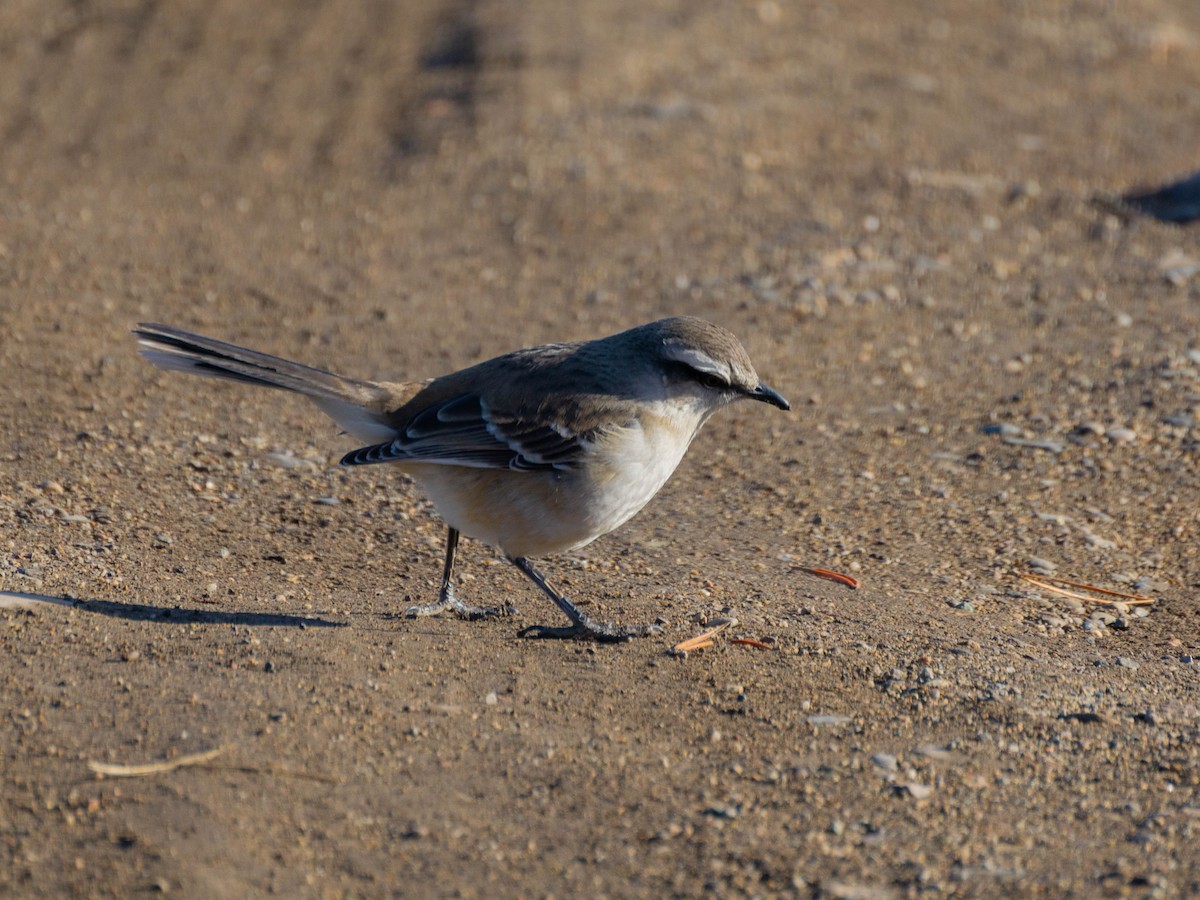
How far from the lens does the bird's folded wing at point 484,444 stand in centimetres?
565

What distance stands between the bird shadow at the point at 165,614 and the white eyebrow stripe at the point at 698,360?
1831 mm

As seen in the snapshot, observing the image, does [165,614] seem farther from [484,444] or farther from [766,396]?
[766,396]

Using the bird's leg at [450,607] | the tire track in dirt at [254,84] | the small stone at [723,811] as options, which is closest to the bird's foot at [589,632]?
the bird's leg at [450,607]

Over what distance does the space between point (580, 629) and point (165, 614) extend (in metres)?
1.74

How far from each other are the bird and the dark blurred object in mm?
6910


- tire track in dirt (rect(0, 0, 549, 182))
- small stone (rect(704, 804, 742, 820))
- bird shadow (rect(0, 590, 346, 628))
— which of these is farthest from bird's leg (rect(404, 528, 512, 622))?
tire track in dirt (rect(0, 0, 549, 182))

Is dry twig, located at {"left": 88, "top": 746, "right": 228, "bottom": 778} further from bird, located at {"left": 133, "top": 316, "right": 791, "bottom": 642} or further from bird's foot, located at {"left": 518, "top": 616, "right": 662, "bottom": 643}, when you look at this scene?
bird's foot, located at {"left": 518, "top": 616, "right": 662, "bottom": 643}

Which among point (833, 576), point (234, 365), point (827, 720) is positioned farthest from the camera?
point (833, 576)

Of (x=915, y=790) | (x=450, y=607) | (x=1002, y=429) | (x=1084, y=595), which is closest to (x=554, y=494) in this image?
(x=450, y=607)

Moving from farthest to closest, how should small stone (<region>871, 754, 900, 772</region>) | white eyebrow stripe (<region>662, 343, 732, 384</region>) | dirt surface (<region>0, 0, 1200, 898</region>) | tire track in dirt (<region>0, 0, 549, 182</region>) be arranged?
tire track in dirt (<region>0, 0, 549, 182</region>) < white eyebrow stripe (<region>662, 343, 732, 384</region>) < small stone (<region>871, 754, 900, 772</region>) < dirt surface (<region>0, 0, 1200, 898</region>)

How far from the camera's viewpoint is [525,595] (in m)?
6.44

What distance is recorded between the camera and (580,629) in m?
5.78

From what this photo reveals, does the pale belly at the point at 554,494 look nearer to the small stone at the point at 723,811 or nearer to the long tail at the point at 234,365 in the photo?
the long tail at the point at 234,365

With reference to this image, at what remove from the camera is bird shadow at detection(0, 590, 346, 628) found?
5551 millimetres
